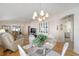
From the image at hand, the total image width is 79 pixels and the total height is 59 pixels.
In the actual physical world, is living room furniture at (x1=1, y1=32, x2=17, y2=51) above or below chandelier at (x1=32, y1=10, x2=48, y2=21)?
below

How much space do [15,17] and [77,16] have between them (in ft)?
8.00

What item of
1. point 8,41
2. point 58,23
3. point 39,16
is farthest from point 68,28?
point 8,41

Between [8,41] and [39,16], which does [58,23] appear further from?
[8,41]

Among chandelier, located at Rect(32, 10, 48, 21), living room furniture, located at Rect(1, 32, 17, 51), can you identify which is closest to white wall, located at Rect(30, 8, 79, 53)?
chandelier, located at Rect(32, 10, 48, 21)

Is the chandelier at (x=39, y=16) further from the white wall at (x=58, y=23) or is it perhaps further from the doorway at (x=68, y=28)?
the doorway at (x=68, y=28)

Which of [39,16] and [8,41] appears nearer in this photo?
[39,16]

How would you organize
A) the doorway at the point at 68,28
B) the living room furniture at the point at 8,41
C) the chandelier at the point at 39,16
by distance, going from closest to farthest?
the chandelier at the point at 39,16
the living room furniture at the point at 8,41
the doorway at the point at 68,28

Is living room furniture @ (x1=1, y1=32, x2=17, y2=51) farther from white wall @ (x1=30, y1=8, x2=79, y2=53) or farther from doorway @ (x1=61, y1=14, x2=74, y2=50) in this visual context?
doorway @ (x1=61, y1=14, x2=74, y2=50)

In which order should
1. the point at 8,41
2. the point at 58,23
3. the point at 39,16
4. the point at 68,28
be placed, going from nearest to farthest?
1. the point at 39,16
2. the point at 8,41
3. the point at 58,23
4. the point at 68,28

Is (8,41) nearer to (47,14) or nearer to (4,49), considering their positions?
(4,49)

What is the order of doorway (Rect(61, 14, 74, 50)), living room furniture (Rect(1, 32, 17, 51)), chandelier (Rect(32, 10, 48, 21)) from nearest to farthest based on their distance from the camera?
chandelier (Rect(32, 10, 48, 21)), living room furniture (Rect(1, 32, 17, 51)), doorway (Rect(61, 14, 74, 50))

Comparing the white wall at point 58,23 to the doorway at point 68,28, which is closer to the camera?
the white wall at point 58,23

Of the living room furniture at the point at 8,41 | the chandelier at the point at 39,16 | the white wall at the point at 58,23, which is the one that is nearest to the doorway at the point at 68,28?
the white wall at the point at 58,23

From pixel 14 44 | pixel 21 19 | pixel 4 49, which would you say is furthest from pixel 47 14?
pixel 4 49
